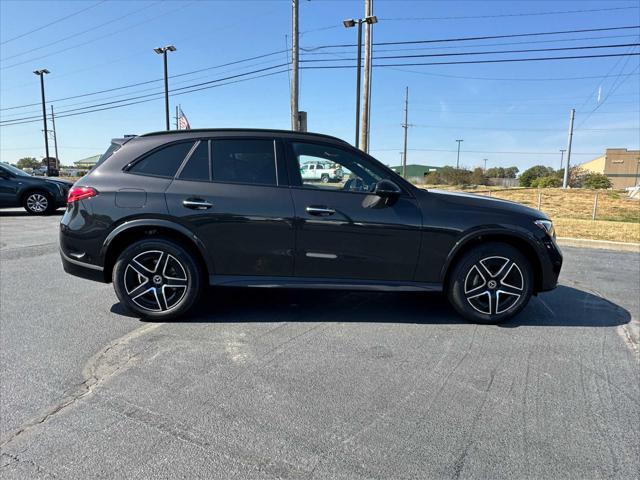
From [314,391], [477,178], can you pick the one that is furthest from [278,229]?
[477,178]

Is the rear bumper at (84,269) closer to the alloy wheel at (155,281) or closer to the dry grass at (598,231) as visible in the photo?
the alloy wheel at (155,281)

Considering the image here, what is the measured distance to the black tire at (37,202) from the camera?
12.2 meters

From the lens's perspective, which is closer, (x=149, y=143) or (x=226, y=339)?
(x=226, y=339)

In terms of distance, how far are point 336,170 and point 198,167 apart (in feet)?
4.32

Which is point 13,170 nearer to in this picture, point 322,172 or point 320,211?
point 322,172

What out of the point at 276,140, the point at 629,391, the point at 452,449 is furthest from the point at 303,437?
the point at 276,140

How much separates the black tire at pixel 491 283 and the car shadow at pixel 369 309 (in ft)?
0.62

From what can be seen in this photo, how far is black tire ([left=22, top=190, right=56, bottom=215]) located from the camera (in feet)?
39.9

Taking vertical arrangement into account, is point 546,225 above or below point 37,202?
above

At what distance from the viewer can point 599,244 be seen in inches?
369

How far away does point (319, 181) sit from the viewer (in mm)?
4020

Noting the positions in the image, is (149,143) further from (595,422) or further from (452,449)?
(595,422)

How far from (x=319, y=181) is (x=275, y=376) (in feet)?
6.16

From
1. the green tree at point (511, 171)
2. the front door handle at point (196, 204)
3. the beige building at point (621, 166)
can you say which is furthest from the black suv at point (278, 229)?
the green tree at point (511, 171)
